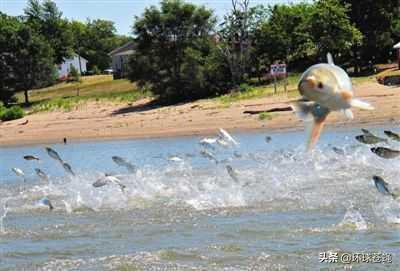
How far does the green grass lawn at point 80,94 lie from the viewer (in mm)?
52594

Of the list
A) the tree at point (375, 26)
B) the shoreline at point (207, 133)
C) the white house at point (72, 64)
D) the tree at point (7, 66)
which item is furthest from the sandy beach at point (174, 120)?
the white house at point (72, 64)

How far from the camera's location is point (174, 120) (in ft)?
123

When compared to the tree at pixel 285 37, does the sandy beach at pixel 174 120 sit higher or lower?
lower

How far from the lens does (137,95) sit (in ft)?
174

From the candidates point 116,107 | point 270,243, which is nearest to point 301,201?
point 270,243

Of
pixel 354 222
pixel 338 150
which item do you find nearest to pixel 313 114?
pixel 354 222

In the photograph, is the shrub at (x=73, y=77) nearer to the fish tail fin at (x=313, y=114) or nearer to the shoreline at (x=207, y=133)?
the shoreline at (x=207, y=133)

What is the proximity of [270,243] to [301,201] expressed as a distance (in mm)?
3232

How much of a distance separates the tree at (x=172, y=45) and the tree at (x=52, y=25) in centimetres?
3570

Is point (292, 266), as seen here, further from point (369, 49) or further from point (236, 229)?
point (369, 49)

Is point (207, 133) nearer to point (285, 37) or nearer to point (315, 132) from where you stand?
point (285, 37)

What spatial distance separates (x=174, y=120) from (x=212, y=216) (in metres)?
25.4

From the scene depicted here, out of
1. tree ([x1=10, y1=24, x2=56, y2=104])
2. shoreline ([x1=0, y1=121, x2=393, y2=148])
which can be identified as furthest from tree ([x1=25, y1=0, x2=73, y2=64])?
shoreline ([x1=0, y1=121, x2=393, y2=148])

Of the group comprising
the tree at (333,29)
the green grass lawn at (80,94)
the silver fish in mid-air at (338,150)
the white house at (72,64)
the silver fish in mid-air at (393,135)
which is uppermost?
the tree at (333,29)
